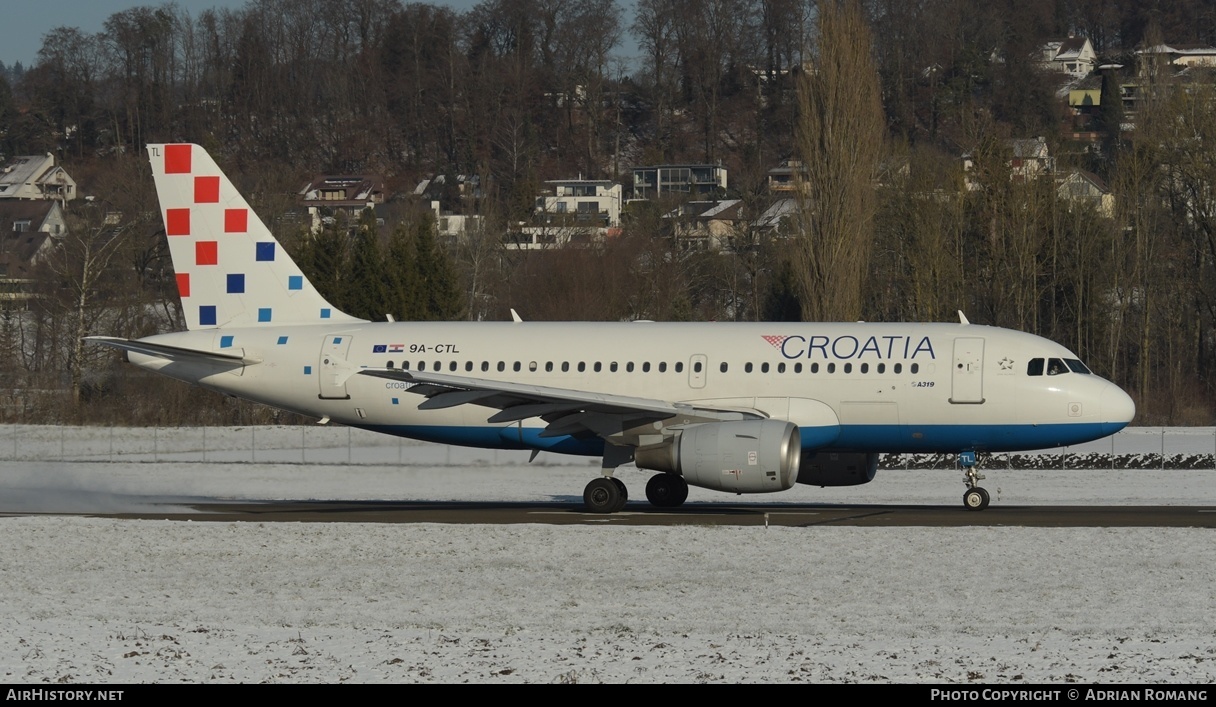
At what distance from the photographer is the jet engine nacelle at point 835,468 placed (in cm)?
2844

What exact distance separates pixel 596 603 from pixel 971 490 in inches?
501

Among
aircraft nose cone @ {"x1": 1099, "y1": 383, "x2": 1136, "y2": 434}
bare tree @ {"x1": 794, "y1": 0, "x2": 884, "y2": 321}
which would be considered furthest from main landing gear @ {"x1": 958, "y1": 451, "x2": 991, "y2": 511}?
bare tree @ {"x1": 794, "y1": 0, "x2": 884, "y2": 321}

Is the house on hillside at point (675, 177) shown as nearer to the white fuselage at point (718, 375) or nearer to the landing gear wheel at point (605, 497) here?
the white fuselage at point (718, 375)

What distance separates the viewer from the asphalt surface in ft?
84.1

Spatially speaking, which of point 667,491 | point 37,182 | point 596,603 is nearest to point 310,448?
point 667,491

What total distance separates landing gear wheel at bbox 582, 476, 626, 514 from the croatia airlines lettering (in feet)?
12.8

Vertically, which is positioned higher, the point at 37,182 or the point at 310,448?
the point at 37,182

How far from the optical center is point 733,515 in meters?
27.3

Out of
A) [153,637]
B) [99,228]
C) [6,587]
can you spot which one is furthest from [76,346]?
[153,637]

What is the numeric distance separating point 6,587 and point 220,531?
5382mm

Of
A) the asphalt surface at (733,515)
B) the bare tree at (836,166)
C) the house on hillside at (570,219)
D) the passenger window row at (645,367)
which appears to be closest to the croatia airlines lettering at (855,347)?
the passenger window row at (645,367)

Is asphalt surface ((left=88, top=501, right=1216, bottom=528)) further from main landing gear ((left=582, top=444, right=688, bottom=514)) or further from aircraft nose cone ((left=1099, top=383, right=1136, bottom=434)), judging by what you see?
aircraft nose cone ((left=1099, top=383, right=1136, bottom=434))

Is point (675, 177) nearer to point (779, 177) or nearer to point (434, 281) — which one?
point (779, 177)

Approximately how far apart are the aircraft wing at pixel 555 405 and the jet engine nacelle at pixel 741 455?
3.22 feet
